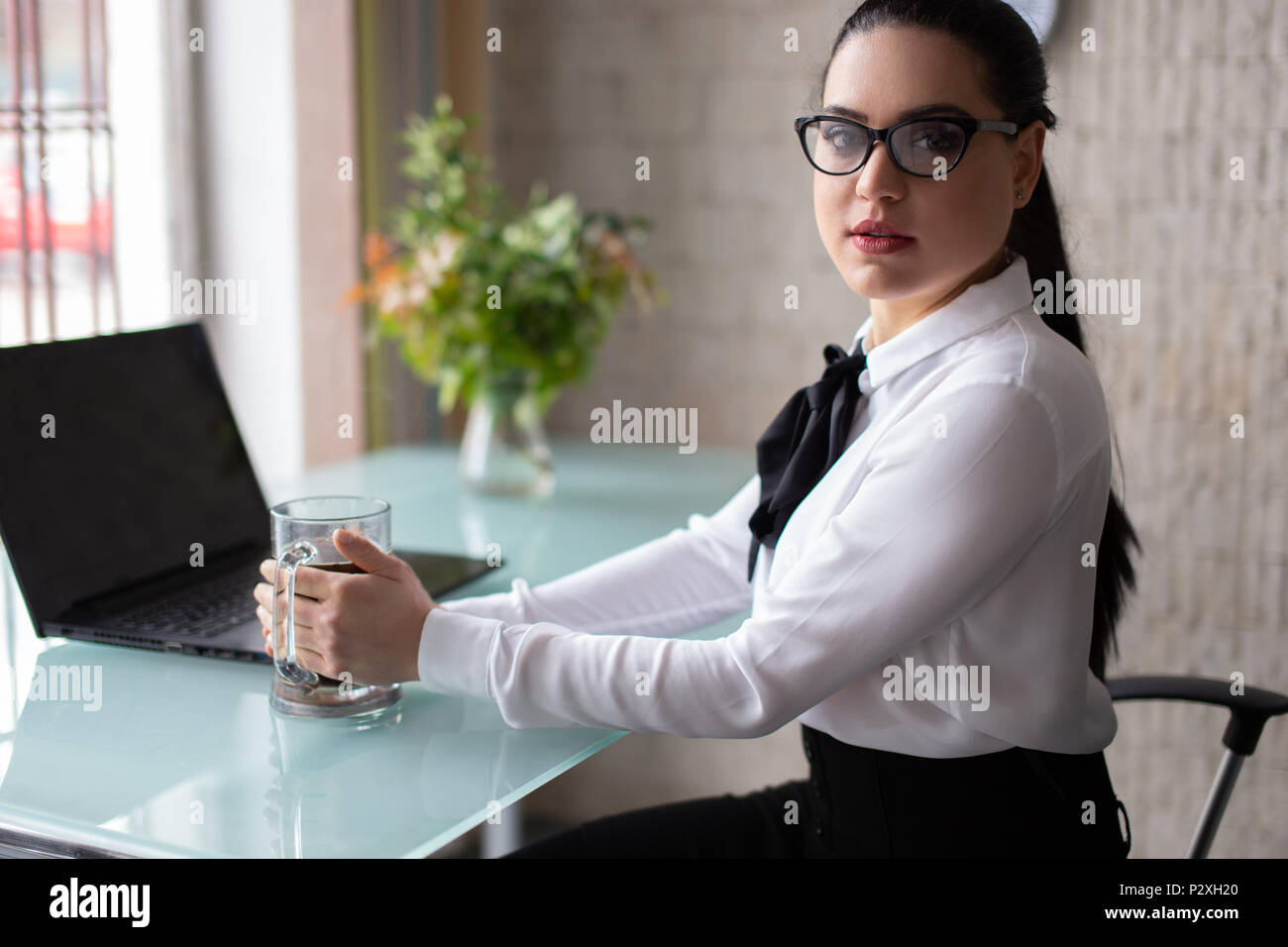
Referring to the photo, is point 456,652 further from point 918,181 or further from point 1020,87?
point 1020,87

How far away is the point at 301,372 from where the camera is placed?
242cm

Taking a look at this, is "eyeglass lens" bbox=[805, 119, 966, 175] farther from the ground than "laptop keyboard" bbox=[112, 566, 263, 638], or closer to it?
farther from the ground

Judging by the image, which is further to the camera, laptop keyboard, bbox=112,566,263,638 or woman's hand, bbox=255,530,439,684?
laptop keyboard, bbox=112,566,263,638

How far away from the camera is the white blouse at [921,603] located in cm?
102

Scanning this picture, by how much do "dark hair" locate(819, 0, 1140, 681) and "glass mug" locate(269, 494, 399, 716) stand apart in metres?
0.65

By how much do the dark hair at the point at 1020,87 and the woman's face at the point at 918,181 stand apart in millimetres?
14

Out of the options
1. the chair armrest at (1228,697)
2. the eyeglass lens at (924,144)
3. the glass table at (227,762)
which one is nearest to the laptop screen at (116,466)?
the glass table at (227,762)

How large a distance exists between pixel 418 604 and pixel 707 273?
1638 millimetres

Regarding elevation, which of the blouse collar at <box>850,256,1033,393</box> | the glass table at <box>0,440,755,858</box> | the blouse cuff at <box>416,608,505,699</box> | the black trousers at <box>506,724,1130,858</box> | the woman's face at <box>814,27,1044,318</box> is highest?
the woman's face at <box>814,27,1044,318</box>

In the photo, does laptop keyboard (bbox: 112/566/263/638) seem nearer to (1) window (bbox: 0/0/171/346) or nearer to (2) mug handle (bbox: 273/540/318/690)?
(2) mug handle (bbox: 273/540/318/690)

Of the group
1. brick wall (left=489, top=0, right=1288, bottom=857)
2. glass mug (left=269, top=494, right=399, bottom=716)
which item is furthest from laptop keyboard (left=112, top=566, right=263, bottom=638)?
brick wall (left=489, top=0, right=1288, bottom=857)

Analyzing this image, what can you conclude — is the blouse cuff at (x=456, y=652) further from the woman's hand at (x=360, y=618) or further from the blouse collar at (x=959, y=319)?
the blouse collar at (x=959, y=319)

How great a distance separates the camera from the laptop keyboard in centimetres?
133
